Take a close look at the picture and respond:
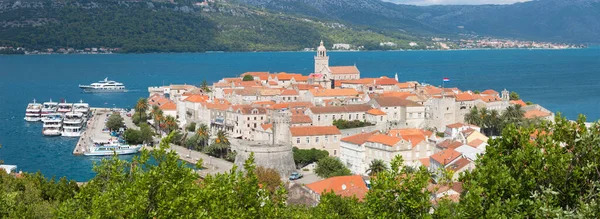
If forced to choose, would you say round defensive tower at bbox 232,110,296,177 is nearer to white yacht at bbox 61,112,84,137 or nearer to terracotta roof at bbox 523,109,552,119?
terracotta roof at bbox 523,109,552,119

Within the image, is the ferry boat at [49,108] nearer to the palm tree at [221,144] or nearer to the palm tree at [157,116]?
the palm tree at [157,116]

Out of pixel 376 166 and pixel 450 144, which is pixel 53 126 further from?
pixel 450 144

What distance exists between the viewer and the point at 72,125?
75938 mm

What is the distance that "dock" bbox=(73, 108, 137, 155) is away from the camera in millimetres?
65456

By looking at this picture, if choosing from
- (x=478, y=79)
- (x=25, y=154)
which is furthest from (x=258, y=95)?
(x=478, y=79)

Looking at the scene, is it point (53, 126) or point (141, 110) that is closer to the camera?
point (53, 126)

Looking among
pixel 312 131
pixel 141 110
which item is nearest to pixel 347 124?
pixel 312 131

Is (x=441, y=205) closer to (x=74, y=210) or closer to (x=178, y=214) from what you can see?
(x=178, y=214)

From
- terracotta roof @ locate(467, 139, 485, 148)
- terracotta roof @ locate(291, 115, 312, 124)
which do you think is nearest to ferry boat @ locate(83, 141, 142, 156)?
terracotta roof @ locate(291, 115, 312, 124)

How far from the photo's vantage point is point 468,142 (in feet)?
166

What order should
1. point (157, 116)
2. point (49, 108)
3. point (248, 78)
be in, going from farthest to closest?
1. point (248, 78)
2. point (49, 108)
3. point (157, 116)

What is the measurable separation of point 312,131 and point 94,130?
1241 inches

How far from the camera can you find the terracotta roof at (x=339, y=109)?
204ft

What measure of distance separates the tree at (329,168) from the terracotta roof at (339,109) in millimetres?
12677
